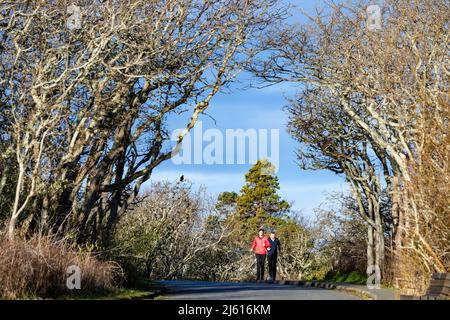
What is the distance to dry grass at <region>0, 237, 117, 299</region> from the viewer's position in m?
13.9

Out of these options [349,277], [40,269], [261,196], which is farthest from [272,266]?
[261,196]

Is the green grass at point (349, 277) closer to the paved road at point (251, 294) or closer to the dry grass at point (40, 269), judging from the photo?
the paved road at point (251, 294)

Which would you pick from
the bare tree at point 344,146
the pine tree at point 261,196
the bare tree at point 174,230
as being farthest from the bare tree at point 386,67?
the pine tree at point 261,196

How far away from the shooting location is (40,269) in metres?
14.8

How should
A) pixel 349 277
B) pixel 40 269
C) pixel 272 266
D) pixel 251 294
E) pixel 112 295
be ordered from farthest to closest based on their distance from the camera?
pixel 272 266
pixel 349 277
pixel 251 294
pixel 112 295
pixel 40 269

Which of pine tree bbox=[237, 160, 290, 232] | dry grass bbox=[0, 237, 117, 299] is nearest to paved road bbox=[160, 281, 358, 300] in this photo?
dry grass bbox=[0, 237, 117, 299]

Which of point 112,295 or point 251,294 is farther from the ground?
point 251,294

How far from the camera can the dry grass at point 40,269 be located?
13.9 metres

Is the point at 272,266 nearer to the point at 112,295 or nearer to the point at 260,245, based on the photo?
the point at 260,245

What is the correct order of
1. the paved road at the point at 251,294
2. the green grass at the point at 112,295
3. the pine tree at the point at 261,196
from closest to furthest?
the green grass at the point at 112,295 → the paved road at the point at 251,294 → the pine tree at the point at 261,196

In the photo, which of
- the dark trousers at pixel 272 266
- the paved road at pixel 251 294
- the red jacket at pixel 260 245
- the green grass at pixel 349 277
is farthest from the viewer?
the dark trousers at pixel 272 266
